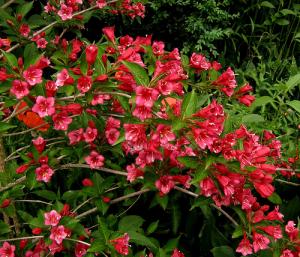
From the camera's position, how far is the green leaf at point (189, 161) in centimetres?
146

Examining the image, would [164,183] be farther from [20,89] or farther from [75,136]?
[20,89]

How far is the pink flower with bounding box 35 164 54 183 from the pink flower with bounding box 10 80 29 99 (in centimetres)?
34

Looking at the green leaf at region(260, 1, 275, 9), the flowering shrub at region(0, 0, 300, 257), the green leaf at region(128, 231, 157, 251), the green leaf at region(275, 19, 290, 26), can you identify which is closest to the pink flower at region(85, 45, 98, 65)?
the flowering shrub at region(0, 0, 300, 257)

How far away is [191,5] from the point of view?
Result: 155 inches

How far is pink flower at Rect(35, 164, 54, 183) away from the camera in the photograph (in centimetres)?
172

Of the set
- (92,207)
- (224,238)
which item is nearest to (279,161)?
(224,238)

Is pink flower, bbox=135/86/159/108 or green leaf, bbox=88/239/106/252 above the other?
pink flower, bbox=135/86/159/108

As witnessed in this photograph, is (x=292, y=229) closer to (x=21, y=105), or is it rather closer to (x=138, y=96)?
(x=138, y=96)

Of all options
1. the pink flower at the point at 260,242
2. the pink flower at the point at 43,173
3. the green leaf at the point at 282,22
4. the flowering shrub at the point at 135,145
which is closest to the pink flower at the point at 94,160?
the flowering shrub at the point at 135,145

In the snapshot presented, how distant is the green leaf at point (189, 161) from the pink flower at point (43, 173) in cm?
50

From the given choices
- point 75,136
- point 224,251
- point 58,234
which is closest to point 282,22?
point 224,251

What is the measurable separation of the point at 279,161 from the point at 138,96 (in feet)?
3.21

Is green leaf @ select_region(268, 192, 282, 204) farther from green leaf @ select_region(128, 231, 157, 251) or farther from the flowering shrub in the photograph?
green leaf @ select_region(128, 231, 157, 251)

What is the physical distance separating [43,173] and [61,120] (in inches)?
8.5
